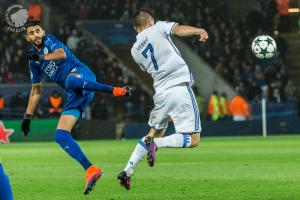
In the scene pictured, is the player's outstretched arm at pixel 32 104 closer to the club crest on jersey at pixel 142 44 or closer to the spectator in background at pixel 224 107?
the club crest on jersey at pixel 142 44

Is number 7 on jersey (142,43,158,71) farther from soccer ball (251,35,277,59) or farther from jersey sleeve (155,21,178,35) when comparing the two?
soccer ball (251,35,277,59)

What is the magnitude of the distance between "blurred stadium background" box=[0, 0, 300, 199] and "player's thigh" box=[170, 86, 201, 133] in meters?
18.9

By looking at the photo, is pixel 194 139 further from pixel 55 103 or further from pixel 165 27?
pixel 55 103

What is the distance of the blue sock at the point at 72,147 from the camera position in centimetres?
1142

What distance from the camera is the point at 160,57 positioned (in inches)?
461

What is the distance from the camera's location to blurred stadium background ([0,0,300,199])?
3216 cm

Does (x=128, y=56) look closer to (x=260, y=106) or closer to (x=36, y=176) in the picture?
(x=260, y=106)

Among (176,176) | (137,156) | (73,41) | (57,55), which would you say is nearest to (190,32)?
(137,156)

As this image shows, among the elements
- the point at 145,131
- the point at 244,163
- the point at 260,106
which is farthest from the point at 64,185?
the point at 260,106

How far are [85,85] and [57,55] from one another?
54 cm

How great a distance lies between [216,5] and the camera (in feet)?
131

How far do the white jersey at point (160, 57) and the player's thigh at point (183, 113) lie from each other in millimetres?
162

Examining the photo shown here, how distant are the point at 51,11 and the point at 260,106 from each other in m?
10.4

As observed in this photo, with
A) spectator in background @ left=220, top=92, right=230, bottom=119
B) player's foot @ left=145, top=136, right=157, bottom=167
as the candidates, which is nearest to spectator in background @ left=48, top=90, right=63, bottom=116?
spectator in background @ left=220, top=92, right=230, bottom=119
